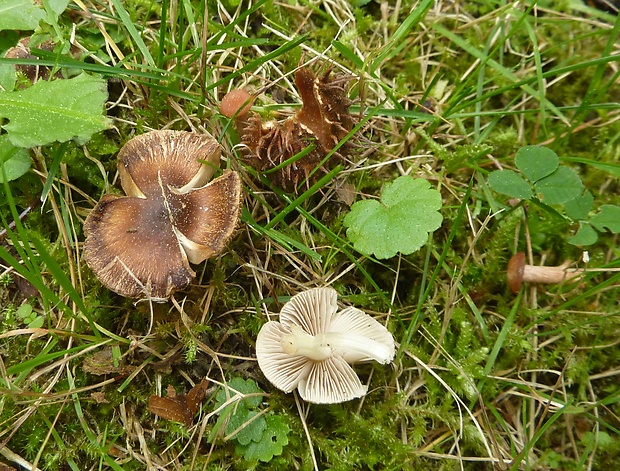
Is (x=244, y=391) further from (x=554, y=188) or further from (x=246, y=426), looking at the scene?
(x=554, y=188)

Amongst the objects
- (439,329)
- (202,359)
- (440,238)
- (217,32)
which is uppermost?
(217,32)

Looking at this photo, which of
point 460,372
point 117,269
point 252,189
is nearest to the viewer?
point 117,269

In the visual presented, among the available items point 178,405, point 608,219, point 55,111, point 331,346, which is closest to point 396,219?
point 331,346

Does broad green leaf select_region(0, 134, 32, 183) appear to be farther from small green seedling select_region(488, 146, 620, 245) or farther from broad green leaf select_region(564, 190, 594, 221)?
broad green leaf select_region(564, 190, 594, 221)

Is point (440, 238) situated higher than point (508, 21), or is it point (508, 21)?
point (508, 21)

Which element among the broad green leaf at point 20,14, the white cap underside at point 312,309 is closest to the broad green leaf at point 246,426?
the white cap underside at point 312,309

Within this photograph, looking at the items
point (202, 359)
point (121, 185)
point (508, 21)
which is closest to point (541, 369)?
point (202, 359)

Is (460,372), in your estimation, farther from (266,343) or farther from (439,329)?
(266,343)
